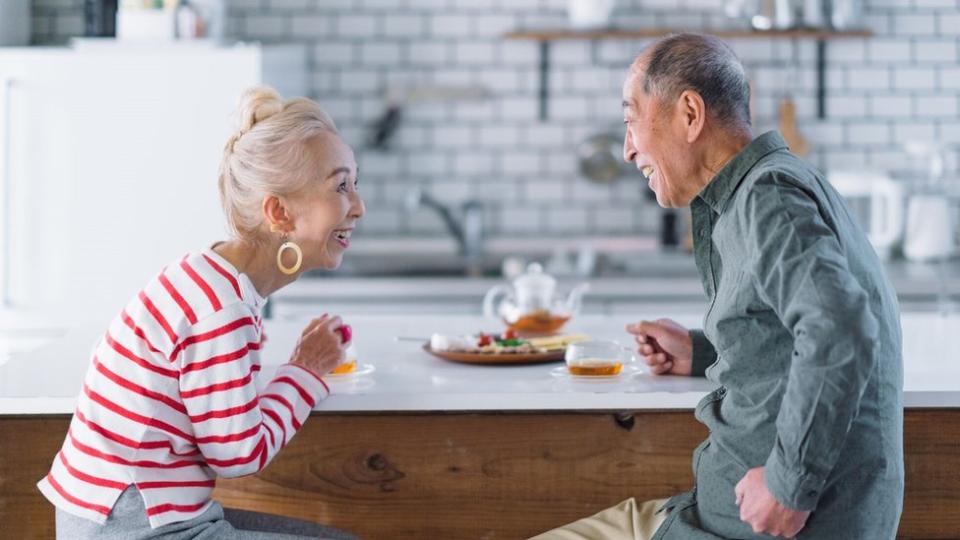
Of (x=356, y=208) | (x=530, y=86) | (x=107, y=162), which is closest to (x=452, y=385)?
(x=356, y=208)

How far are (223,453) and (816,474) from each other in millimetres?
907

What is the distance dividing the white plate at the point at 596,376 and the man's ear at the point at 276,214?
24.6 inches

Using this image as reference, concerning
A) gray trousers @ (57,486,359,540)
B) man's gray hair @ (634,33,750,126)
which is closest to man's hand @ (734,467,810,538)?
man's gray hair @ (634,33,750,126)

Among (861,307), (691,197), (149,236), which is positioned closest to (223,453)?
(691,197)

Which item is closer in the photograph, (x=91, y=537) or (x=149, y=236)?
(x=91, y=537)

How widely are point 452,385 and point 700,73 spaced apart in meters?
0.77

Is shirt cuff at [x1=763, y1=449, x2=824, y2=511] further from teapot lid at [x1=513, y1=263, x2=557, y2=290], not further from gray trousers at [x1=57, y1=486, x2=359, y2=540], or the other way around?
teapot lid at [x1=513, y1=263, x2=557, y2=290]

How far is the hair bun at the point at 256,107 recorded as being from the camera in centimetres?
222

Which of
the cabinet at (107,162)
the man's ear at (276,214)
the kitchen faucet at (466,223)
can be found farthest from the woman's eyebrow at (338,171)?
the kitchen faucet at (466,223)

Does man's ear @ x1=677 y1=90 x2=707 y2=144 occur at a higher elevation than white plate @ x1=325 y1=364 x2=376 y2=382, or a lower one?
higher

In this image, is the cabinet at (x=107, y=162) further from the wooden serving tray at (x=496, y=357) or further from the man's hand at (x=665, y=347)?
the man's hand at (x=665, y=347)

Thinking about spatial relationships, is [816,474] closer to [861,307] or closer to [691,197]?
[861,307]

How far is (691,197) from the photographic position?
2.05m

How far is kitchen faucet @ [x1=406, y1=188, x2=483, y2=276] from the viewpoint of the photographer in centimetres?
509
